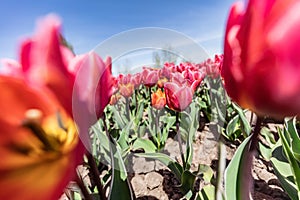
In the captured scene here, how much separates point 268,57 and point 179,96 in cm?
99

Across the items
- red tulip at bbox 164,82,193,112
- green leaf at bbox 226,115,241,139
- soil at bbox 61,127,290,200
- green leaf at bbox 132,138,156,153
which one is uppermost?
green leaf at bbox 226,115,241,139

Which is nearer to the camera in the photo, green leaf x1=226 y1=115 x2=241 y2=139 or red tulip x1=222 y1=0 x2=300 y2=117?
red tulip x1=222 y1=0 x2=300 y2=117

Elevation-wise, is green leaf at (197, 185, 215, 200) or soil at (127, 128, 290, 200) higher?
soil at (127, 128, 290, 200)

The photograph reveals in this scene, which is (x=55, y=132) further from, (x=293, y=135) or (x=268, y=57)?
(x=293, y=135)

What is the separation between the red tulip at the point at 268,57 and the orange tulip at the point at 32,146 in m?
0.13

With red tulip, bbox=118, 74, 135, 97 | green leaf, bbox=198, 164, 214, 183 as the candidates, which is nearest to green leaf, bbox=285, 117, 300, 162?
green leaf, bbox=198, 164, 214, 183

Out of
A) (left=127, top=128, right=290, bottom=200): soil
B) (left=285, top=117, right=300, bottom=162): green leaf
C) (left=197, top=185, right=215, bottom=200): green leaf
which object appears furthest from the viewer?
(left=127, top=128, right=290, bottom=200): soil

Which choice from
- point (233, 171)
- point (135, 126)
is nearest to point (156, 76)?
point (135, 126)

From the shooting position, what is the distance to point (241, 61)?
281 mm

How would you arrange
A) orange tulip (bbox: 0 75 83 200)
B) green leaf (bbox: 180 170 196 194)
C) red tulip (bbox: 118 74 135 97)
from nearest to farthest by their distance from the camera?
orange tulip (bbox: 0 75 83 200), green leaf (bbox: 180 170 196 194), red tulip (bbox: 118 74 135 97)

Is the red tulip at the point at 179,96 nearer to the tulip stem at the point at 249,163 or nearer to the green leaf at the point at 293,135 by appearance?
the green leaf at the point at 293,135

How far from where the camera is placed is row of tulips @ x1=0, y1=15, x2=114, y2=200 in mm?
227

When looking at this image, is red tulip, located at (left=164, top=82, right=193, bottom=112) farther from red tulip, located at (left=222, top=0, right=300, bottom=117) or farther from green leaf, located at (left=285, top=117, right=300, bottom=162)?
red tulip, located at (left=222, top=0, right=300, bottom=117)

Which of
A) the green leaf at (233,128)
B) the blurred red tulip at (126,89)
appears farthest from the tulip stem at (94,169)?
the blurred red tulip at (126,89)
